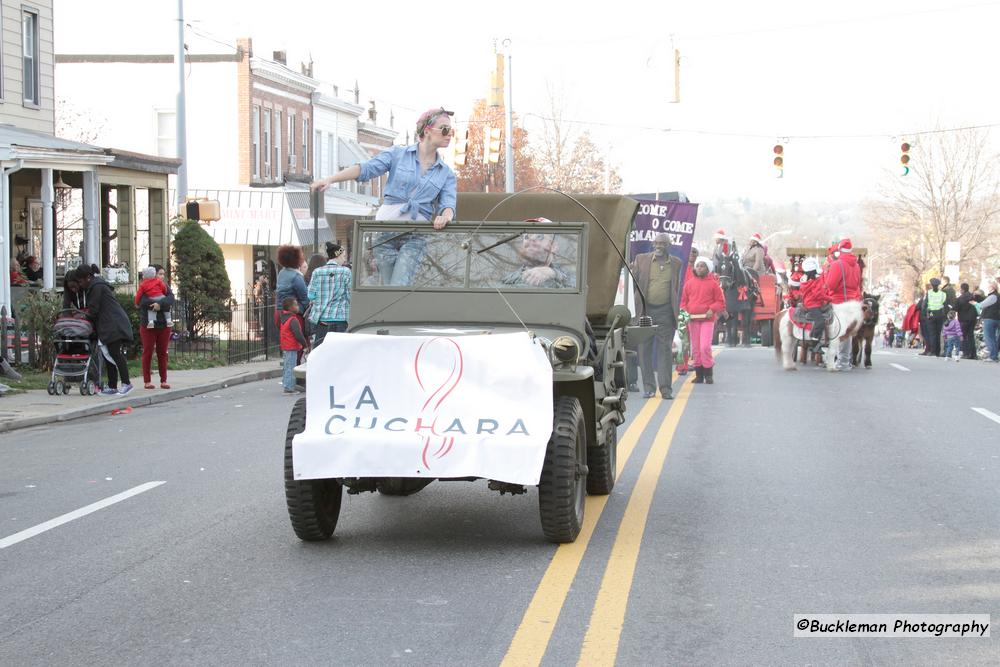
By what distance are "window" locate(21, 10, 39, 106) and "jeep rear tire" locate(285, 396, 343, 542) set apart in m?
20.9

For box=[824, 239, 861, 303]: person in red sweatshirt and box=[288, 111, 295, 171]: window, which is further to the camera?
box=[288, 111, 295, 171]: window

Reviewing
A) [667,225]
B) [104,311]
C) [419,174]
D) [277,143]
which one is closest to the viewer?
[419,174]

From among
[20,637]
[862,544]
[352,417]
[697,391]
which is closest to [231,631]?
[20,637]

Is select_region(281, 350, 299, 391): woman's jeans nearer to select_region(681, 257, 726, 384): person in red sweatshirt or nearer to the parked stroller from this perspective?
the parked stroller

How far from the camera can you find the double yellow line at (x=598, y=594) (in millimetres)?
5602

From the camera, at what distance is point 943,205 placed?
224 ft

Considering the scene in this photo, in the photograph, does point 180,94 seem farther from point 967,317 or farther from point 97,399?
point 967,317

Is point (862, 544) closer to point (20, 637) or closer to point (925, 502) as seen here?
point (925, 502)

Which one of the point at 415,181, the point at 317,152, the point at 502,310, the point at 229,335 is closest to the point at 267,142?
the point at 317,152

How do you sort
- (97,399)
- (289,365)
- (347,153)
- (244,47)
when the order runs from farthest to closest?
(347,153), (244,47), (289,365), (97,399)

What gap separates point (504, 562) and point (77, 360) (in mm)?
11494

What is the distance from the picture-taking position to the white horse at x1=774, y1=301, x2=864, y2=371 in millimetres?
22031

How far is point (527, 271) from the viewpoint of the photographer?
8.52 m

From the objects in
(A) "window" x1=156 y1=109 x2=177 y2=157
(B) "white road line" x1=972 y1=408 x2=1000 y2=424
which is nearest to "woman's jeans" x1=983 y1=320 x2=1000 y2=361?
(B) "white road line" x1=972 y1=408 x2=1000 y2=424
